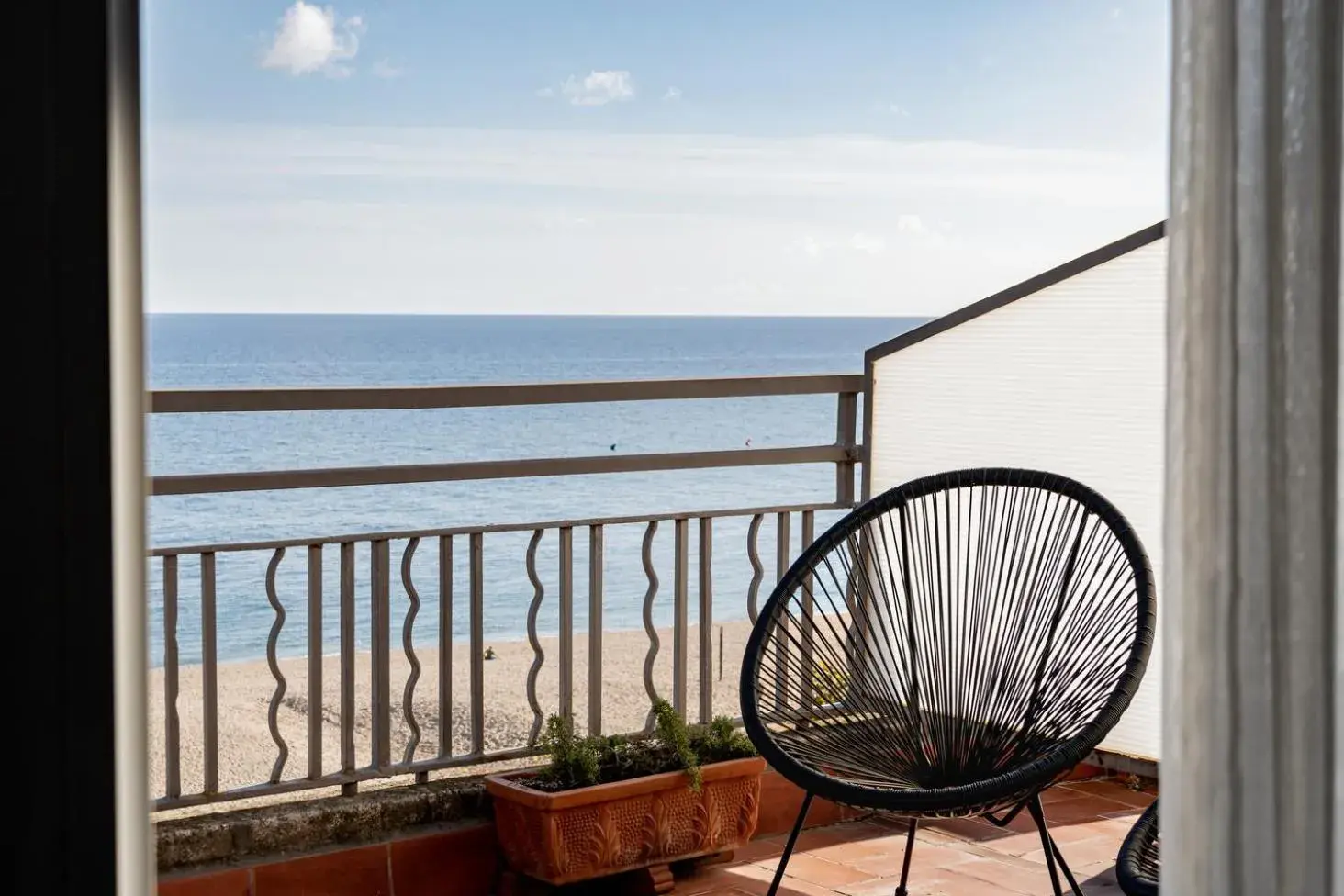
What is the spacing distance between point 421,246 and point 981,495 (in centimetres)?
2382

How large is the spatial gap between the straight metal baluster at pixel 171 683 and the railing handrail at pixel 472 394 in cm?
32

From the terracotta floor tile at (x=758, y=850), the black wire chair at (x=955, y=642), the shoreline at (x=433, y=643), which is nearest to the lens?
the black wire chair at (x=955, y=642)

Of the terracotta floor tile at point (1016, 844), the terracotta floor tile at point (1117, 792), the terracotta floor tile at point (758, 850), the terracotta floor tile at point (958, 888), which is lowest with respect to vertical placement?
the terracotta floor tile at point (758, 850)

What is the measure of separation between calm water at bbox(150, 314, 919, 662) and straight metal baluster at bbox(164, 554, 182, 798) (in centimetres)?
754

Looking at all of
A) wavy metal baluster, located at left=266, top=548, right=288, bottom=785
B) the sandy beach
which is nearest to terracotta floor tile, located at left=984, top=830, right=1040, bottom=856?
wavy metal baluster, located at left=266, top=548, right=288, bottom=785

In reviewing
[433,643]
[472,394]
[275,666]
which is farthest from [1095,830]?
[433,643]

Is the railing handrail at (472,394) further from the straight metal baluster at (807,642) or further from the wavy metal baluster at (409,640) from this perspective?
the straight metal baluster at (807,642)

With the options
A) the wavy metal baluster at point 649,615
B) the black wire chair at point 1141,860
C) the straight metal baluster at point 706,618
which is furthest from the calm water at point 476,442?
the black wire chair at point 1141,860

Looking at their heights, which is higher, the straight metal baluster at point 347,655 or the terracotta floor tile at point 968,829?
the straight metal baluster at point 347,655

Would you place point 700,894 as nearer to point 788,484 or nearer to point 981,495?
point 981,495

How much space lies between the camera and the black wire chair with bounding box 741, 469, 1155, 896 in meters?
2.71

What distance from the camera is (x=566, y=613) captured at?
126 inches

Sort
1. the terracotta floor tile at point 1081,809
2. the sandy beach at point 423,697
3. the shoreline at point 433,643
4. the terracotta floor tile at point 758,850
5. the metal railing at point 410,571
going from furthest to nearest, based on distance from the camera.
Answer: the shoreline at point 433,643 < the sandy beach at point 423,697 < the terracotta floor tile at point 1081,809 < the terracotta floor tile at point 758,850 < the metal railing at point 410,571

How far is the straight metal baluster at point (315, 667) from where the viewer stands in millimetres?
2908
